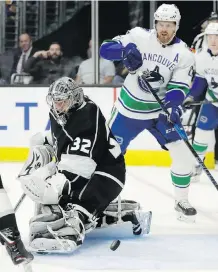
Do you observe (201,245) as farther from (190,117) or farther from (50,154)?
(190,117)

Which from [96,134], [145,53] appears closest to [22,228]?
[96,134]

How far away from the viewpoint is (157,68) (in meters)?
3.70

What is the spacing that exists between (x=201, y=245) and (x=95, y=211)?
0.52 metres

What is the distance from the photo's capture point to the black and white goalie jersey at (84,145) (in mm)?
3025

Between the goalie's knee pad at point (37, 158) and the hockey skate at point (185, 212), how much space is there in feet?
2.89

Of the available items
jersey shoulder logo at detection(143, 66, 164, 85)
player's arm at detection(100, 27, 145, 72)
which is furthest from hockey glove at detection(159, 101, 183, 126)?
player's arm at detection(100, 27, 145, 72)

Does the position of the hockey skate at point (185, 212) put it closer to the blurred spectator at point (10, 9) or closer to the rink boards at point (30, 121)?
the rink boards at point (30, 121)

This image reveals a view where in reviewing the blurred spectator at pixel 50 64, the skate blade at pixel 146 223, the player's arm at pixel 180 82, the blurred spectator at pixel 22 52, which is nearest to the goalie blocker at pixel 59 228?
the skate blade at pixel 146 223

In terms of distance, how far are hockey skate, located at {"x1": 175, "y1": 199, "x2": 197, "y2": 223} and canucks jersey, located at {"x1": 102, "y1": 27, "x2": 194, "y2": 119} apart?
502 millimetres

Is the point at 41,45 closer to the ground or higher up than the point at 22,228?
higher up

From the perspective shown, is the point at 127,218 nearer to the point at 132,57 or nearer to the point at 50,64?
the point at 132,57

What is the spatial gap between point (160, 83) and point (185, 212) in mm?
703

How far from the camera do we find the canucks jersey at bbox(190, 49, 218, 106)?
16.0 ft

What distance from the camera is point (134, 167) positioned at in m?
5.52
